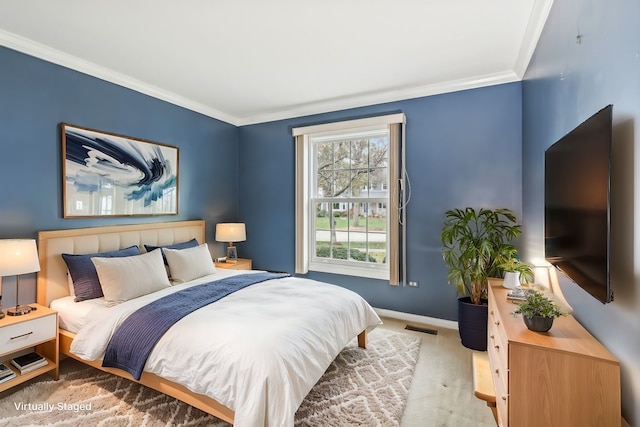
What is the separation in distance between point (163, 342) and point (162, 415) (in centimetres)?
50

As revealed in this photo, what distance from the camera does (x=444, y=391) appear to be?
7.37ft

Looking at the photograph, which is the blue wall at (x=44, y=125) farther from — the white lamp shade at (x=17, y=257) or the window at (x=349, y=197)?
the window at (x=349, y=197)

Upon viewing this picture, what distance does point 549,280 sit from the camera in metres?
2.07

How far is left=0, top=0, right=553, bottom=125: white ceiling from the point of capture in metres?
2.09

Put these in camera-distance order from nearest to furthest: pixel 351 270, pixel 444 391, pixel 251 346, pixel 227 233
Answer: pixel 251 346 → pixel 444 391 → pixel 351 270 → pixel 227 233

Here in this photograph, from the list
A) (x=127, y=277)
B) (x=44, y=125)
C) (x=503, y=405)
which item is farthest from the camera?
(x=44, y=125)

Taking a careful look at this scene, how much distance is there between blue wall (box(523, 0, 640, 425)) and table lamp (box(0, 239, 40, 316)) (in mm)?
3389

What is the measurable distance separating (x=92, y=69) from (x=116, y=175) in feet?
3.30

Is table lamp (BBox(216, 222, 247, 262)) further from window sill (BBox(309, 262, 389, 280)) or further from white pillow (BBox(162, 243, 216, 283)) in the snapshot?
window sill (BBox(309, 262, 389, 280))

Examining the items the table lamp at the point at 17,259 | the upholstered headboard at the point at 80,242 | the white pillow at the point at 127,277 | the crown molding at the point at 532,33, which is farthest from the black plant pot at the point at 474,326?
the table lamp at the point at 17,259

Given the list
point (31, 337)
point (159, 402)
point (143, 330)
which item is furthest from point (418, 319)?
point (31, 337)

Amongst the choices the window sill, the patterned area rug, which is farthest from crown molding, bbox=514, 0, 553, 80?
the patterned area rug

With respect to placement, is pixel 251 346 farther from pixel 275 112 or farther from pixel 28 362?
pixel 275 112

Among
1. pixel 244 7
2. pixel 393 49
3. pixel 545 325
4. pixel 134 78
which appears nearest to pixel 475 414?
pixel 545 325
